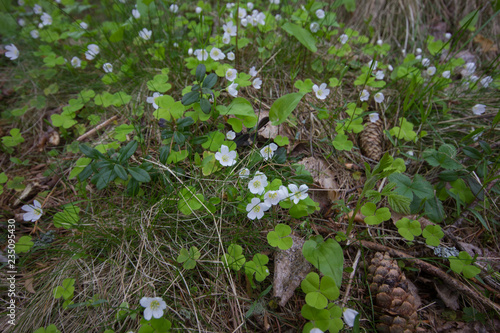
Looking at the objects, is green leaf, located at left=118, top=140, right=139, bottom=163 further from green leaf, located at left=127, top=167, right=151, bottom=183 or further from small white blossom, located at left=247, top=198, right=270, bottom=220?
small white blossom, located at left=247, top=198, right=270, bottom=220

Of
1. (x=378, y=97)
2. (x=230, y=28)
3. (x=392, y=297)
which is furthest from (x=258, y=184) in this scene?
(x=230, y=28)

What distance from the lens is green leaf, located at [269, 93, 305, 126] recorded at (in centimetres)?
184

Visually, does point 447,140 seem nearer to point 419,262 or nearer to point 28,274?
point 419,262

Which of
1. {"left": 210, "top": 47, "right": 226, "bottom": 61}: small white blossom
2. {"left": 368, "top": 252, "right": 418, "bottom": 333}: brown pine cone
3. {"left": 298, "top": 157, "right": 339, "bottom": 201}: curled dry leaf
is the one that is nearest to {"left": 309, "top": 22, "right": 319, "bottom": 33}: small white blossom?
{"left": 210, "top": 47, "right": 226, "bottom": 61}: small white blossom

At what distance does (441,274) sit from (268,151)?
1.36 meters

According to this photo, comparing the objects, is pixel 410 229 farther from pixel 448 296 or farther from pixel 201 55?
pixel 201 55

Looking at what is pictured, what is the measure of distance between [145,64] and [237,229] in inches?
82.0

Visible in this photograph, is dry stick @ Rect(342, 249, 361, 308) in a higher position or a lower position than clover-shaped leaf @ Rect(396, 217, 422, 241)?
lower

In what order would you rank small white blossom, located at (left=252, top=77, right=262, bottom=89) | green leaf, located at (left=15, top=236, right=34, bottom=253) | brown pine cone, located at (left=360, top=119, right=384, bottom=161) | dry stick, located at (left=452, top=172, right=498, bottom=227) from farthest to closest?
small white blossom, located at (left=252, top=77, right=262, bottom=89)
brown pine cone, located at (left=360, top=119, right=384, bottom=161)
dry stick, located at (left=452, top=172, right=498, bottom=227)
green leaf, located at (left=15, top=236, right=34, bottom=253)

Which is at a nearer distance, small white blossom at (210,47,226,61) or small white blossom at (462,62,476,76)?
small white blossom at (210,47,226,61)

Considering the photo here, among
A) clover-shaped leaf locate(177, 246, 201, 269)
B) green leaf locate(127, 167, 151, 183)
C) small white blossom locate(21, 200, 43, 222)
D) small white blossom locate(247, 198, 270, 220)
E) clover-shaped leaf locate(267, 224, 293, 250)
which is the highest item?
small white blossom locate(247, 198, 270, 220)

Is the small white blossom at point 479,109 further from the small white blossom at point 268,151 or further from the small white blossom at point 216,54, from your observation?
the small white blossom at point 216,54

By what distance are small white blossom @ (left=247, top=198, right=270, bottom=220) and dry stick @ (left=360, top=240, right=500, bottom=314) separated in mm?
697

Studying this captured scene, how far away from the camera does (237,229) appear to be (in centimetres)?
175
